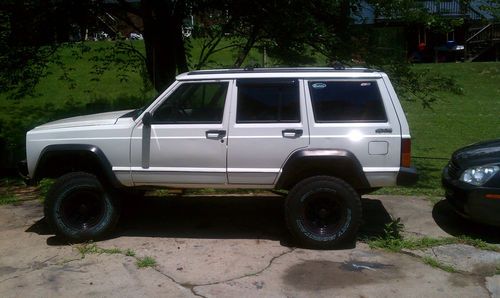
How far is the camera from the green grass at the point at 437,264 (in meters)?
5.21

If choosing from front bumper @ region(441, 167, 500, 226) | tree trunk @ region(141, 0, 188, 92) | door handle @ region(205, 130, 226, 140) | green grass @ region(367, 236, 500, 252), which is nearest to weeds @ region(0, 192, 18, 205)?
tree trunk @ region(141, 0, 188, 92)

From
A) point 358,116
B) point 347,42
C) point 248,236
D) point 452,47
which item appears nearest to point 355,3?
point 347,42

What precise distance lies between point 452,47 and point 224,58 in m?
17.6

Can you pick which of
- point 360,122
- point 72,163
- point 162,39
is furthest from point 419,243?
point 162,39

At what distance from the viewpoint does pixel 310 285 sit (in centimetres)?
482

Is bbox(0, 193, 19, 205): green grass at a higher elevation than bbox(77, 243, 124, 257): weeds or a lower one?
higher

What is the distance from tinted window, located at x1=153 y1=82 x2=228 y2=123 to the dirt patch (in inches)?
70.3

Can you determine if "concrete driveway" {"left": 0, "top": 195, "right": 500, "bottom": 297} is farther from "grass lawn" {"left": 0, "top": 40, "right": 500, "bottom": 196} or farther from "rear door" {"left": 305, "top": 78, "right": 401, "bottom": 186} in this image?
"grass lawn" {"left": 0, "top": 40, "right": 500, "bottom": 196}

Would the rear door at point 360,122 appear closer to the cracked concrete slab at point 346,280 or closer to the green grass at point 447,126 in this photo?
the cracked concrete slab at point 346,280

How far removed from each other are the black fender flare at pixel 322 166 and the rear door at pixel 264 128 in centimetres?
9

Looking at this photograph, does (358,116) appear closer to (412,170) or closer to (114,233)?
(412,170)

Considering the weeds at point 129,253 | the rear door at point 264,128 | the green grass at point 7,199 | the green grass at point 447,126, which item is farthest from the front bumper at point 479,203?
the green grass at point 7,199

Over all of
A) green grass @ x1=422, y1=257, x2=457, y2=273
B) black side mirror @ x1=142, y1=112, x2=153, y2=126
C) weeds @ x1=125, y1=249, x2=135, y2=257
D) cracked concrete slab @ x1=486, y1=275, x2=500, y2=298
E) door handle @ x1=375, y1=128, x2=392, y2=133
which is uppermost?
black side mirror @ x1=142, y1=112, x2=153, y2=126

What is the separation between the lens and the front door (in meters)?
5.64
